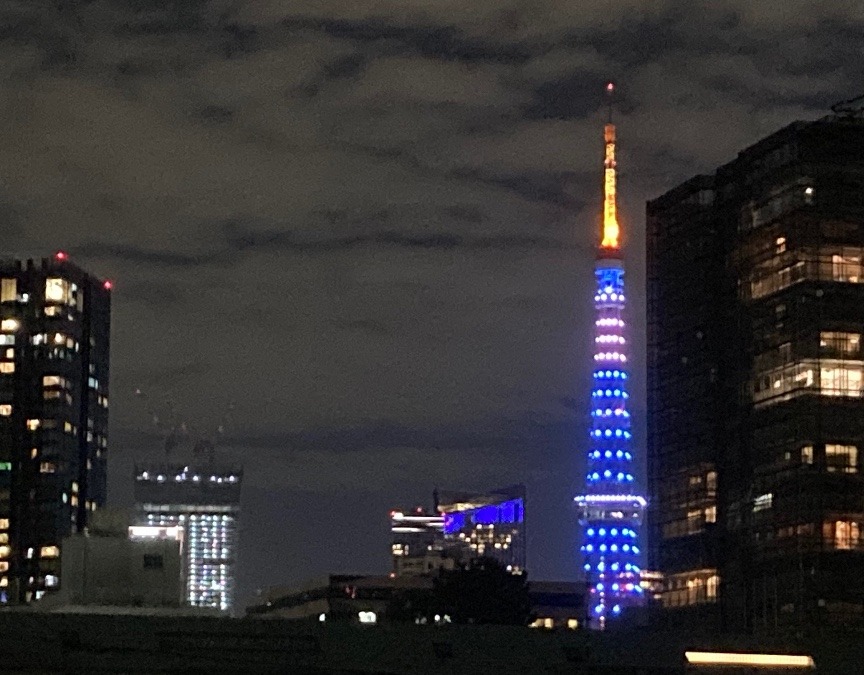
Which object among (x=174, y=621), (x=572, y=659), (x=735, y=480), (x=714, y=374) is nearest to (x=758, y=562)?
(x=735, y=480)

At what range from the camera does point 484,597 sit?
13912 cm

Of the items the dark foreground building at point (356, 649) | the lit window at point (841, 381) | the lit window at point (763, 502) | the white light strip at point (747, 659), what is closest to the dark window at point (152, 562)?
the dark foreground building at point (356, 649)

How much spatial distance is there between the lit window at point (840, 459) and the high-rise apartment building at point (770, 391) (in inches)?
4.8

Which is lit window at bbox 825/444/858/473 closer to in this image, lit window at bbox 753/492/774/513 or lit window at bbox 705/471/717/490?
lit window at bbox 753/492/774/513

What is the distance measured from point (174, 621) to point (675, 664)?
24.0 metres

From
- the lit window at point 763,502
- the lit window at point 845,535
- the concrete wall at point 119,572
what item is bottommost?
the concrete wall at point 119,572

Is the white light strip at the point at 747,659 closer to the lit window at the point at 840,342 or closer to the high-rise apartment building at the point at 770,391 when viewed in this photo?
the high-rise apartment building at the point at 770,391

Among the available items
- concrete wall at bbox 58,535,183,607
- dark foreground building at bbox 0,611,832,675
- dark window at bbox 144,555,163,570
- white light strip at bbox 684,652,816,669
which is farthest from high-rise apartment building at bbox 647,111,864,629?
dark foreground building at bbox 0,611,832,675

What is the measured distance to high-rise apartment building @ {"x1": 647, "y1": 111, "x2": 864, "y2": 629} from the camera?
159 metres

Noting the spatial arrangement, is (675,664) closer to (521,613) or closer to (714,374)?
(521,613)

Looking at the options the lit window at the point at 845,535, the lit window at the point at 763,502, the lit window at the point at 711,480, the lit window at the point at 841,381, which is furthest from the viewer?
the lit window at the point at 711,480

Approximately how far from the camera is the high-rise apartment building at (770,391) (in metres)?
159

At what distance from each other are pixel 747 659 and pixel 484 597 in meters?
50.3

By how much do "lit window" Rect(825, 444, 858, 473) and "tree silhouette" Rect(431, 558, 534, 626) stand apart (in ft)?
105
